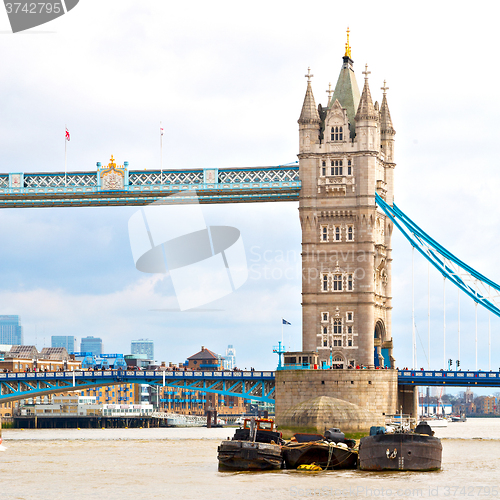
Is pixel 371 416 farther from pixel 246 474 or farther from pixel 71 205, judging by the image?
pixel 71 205

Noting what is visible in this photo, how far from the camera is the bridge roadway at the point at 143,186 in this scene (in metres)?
102

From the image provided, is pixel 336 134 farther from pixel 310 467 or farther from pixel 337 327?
pixel 310 467

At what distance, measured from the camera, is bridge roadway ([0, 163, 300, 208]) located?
334 ft

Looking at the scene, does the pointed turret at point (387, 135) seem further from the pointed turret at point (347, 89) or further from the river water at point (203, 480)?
the river water at point (203, 480)

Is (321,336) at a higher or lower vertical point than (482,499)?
higher

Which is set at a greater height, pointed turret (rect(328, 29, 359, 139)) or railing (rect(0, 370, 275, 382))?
pointed turret (rect(328, 29, 359, 139))

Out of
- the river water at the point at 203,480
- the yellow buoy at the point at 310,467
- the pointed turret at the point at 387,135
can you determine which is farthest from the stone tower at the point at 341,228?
the yellow buoy at the point at 310,467

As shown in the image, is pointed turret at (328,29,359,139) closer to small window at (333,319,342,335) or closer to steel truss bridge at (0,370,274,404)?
small window at (333,319,342,335)

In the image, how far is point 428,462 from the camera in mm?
62562

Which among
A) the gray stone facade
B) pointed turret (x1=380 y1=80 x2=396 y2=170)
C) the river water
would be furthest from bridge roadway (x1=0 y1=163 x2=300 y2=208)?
the river water

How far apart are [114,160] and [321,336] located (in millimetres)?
27410

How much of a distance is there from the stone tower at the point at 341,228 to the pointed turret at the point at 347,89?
0.77ft

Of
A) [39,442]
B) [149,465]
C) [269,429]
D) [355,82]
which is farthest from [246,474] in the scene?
[355,82]

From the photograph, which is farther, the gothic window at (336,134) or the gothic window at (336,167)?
the gothic window at (336,134)
